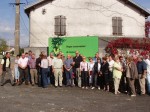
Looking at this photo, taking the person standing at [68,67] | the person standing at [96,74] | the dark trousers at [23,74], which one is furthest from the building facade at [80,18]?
the person standing at [96,74]

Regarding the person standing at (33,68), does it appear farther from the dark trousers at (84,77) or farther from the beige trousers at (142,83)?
the beige trousers at (142,83)

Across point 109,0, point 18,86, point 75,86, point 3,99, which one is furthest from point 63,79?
point 109,0

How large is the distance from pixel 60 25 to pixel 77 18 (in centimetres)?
155

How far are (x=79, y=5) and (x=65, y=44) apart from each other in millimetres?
8132

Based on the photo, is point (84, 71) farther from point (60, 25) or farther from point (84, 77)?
point (60, 25)

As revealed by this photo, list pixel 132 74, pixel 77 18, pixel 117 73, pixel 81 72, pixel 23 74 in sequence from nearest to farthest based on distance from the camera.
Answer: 1. pixel 132 74
2. pixel 117 73
3. pixel 81 72
4. pixel 23 74
5. pixel 77 18

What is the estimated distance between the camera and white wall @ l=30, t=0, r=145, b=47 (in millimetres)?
29594

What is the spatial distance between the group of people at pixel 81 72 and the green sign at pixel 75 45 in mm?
2509

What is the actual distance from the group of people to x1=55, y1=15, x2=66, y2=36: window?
31.6 feet

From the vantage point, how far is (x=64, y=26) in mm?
29781

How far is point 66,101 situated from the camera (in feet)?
46.9

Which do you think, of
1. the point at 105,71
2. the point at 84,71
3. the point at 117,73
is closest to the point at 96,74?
the point at 84,71

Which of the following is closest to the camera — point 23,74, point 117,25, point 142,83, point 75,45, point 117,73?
point 142,83

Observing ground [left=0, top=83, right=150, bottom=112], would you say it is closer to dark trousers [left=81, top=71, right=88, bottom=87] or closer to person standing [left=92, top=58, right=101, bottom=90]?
dark trousers [left=81, top=71, right=88, bottom=87]
